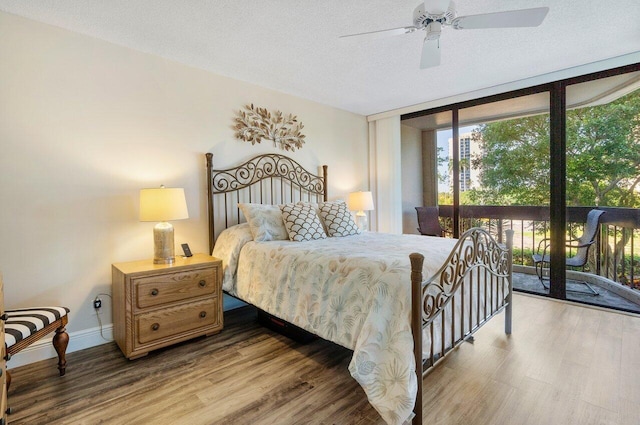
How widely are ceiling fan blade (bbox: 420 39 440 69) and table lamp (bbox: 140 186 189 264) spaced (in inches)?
85.7

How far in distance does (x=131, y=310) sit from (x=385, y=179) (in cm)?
369

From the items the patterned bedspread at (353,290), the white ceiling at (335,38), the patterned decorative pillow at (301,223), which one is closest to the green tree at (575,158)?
the white ceiling at (335,38)

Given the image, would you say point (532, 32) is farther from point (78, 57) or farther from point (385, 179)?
point (78, 57)

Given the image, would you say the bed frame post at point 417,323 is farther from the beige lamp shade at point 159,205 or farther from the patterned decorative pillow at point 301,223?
the beige lamp shade at point 159,205

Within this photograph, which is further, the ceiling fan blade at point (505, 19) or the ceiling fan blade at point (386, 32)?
the ceiling fan blade at point (386, 32)

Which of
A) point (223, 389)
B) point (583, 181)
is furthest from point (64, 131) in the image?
point (583, 181)

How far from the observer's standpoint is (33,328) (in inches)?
69.5

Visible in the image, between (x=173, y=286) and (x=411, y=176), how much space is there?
3.59 meters

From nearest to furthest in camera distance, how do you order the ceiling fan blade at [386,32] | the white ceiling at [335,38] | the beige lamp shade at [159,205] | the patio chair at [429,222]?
the ceiling fan blade at [386,32], the white ceiling at [335,38], the beige lamp shade at [159,205], the patio chair at [429,222]

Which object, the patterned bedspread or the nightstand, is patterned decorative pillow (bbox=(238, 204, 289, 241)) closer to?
the patterned bedspread

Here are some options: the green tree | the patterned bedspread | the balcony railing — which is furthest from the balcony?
the patterned bedspread

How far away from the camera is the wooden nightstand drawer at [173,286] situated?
7.36 feet

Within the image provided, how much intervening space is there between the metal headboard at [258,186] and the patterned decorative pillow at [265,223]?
13.5 inches

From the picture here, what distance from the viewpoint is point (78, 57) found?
2.40 meters
